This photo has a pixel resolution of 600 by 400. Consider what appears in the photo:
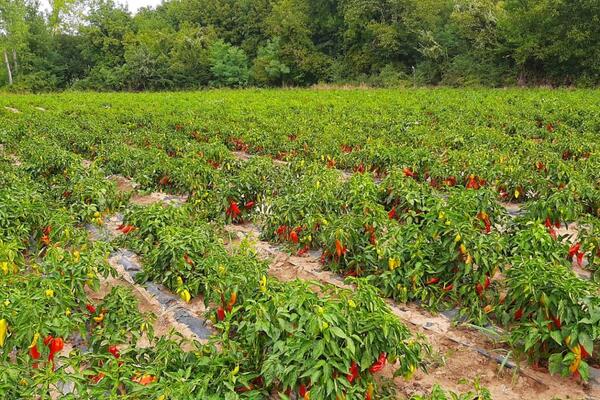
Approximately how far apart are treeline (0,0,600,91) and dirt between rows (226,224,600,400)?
19.3 meters

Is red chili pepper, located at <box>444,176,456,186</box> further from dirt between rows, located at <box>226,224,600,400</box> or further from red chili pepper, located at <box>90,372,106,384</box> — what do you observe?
red chili pepper, located at <box>90,372,106,384</box>

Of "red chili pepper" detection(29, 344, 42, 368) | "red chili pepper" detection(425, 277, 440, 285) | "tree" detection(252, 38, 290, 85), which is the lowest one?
"red chili pepper" detection(425, 277, 440, 285)

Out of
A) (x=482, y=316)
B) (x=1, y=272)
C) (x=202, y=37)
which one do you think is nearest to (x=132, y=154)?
(x=1, y=272)

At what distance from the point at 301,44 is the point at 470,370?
1252 inches

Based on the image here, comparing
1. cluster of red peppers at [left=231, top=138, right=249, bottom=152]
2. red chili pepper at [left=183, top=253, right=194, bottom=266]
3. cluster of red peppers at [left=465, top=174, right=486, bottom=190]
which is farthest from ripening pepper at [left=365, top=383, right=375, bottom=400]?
cluster of red peppers at [left=231, top=138, right=249, bottom=152]

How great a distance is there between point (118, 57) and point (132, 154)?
37.1m

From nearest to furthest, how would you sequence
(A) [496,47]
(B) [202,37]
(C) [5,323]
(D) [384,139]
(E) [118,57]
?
(C) [5,323] < (D) [384,139] < (A) [496,47] < (B) [202,37] < (E) [118,57]

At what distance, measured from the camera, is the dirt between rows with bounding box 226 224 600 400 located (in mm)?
3072

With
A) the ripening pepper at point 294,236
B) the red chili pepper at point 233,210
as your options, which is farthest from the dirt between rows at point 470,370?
the red chili pepper at point 233,210

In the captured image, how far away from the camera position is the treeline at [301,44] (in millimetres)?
20812

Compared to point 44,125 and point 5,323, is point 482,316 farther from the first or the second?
point 44,125

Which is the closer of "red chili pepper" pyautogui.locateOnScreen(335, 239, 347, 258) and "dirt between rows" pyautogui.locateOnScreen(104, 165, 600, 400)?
"dirt between rows" pyautogui.locateOnScreen(104, 165, 600, 400)

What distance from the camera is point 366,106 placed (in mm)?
14500

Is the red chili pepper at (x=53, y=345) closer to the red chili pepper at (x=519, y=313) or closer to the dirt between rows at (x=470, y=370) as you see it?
the dirt between rows at (x=470, y=370)
